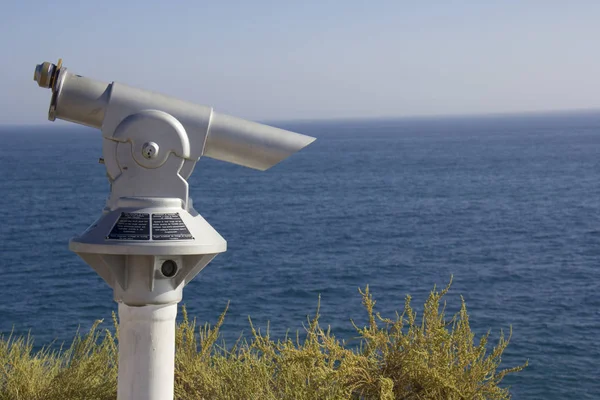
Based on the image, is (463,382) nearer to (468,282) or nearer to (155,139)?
(155,139)

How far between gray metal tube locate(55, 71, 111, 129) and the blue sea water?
32.4 feet

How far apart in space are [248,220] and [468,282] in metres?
15.7

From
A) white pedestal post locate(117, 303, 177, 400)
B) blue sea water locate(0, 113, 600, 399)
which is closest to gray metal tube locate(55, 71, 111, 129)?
white pedestal post locate(117, 303, 177, 400)

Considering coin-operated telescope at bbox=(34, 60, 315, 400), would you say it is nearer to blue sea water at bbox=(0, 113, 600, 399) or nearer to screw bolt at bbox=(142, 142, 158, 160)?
screw bolt at bbox=(142, 142, 158, 160)

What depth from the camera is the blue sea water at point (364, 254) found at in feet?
70.7

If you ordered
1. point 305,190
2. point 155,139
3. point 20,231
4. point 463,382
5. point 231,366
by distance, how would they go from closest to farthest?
point 155,139, point 463,382, point 231,366, point 20,231, point 305,190

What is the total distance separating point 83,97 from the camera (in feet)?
12.0

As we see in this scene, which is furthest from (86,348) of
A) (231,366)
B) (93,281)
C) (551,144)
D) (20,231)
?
(551,144)

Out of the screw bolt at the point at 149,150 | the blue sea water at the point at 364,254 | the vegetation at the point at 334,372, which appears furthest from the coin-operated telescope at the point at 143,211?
the blue sea water at the point at 364,254

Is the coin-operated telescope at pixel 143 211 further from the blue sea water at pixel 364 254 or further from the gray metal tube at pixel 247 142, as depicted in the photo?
the blue sea water at pixel 364 254

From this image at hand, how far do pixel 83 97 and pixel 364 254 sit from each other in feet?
93.8

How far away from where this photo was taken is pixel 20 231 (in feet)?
121

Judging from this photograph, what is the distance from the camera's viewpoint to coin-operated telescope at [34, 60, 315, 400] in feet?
11.8

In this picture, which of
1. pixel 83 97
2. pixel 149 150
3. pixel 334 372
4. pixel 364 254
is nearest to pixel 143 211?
pixel 149 150
